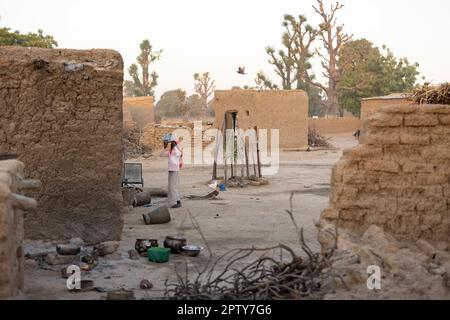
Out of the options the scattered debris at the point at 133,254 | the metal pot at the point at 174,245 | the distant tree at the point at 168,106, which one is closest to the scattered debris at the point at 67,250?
the scattered debris at the point at 133,254

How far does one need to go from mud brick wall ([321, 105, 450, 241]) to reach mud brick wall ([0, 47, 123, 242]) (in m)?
3.07

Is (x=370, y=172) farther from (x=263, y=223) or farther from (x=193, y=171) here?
(x=193, y=171)

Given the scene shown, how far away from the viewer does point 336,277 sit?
3.97m

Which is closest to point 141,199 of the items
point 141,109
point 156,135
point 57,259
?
point 57,259

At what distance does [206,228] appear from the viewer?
320 inches

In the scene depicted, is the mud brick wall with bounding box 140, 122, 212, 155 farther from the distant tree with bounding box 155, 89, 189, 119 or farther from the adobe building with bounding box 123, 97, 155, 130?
the distant tree with bounding box 155, 89, 189, 119

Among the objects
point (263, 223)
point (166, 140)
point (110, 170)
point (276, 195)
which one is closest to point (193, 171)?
point (276, 195)

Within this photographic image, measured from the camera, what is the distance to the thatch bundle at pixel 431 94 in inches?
218

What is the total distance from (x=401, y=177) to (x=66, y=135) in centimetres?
394

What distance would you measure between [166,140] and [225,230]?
8.86 feet

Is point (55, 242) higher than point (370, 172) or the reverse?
the reverse

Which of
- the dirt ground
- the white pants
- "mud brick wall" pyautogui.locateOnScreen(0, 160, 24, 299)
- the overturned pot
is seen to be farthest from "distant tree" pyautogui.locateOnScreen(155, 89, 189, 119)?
"mud brick wall" pyautogui.locateOnScreen(0, 160, 24, 299)

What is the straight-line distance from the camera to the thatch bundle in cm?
554

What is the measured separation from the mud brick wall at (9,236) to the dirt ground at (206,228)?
0.32 m
